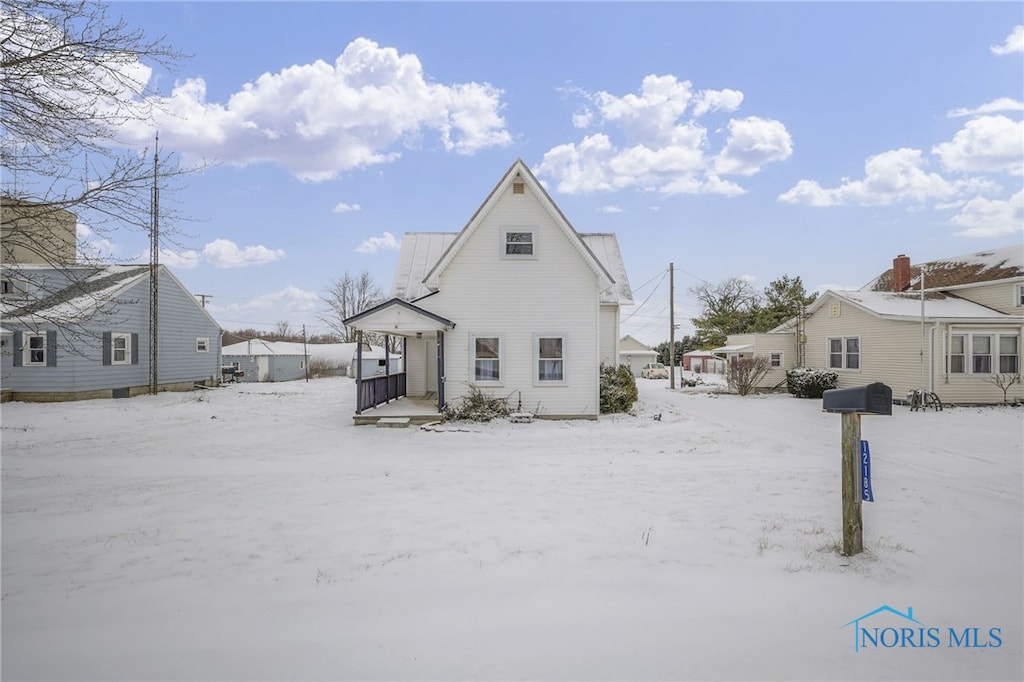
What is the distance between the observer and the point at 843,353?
2392cm

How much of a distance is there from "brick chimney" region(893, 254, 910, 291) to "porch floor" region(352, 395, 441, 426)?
24203 mm

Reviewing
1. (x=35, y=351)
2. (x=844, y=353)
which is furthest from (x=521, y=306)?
(x=35, y=351)

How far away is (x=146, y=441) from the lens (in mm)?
12211

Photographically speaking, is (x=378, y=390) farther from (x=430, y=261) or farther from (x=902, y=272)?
(x=902, y=272)

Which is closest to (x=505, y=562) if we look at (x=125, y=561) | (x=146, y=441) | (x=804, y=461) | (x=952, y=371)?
(x=125, y=561)

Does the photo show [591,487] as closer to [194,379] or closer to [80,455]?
[80,455]

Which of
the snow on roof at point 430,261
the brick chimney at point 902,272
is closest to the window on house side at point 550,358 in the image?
the snow on roof at point 430,261

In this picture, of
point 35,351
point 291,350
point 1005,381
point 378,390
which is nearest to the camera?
point 378,390

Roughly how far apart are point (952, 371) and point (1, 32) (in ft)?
87.1

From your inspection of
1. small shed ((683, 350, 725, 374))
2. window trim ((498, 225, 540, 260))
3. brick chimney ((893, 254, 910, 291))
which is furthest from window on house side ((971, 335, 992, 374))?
small shed ((683, 350, 725, 374))

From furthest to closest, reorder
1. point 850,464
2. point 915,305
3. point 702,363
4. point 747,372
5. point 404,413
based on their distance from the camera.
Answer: point 702,363, point 747,372, point 915,305, point 404,413, point 850,464

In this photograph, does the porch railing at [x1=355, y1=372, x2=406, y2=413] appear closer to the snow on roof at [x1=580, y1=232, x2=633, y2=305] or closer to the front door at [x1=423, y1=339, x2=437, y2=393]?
the front door at [x1=423, y1=339, x2=437, y2=393]

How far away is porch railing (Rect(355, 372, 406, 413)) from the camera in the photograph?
604 inches

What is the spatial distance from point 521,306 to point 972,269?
22.3 meters
